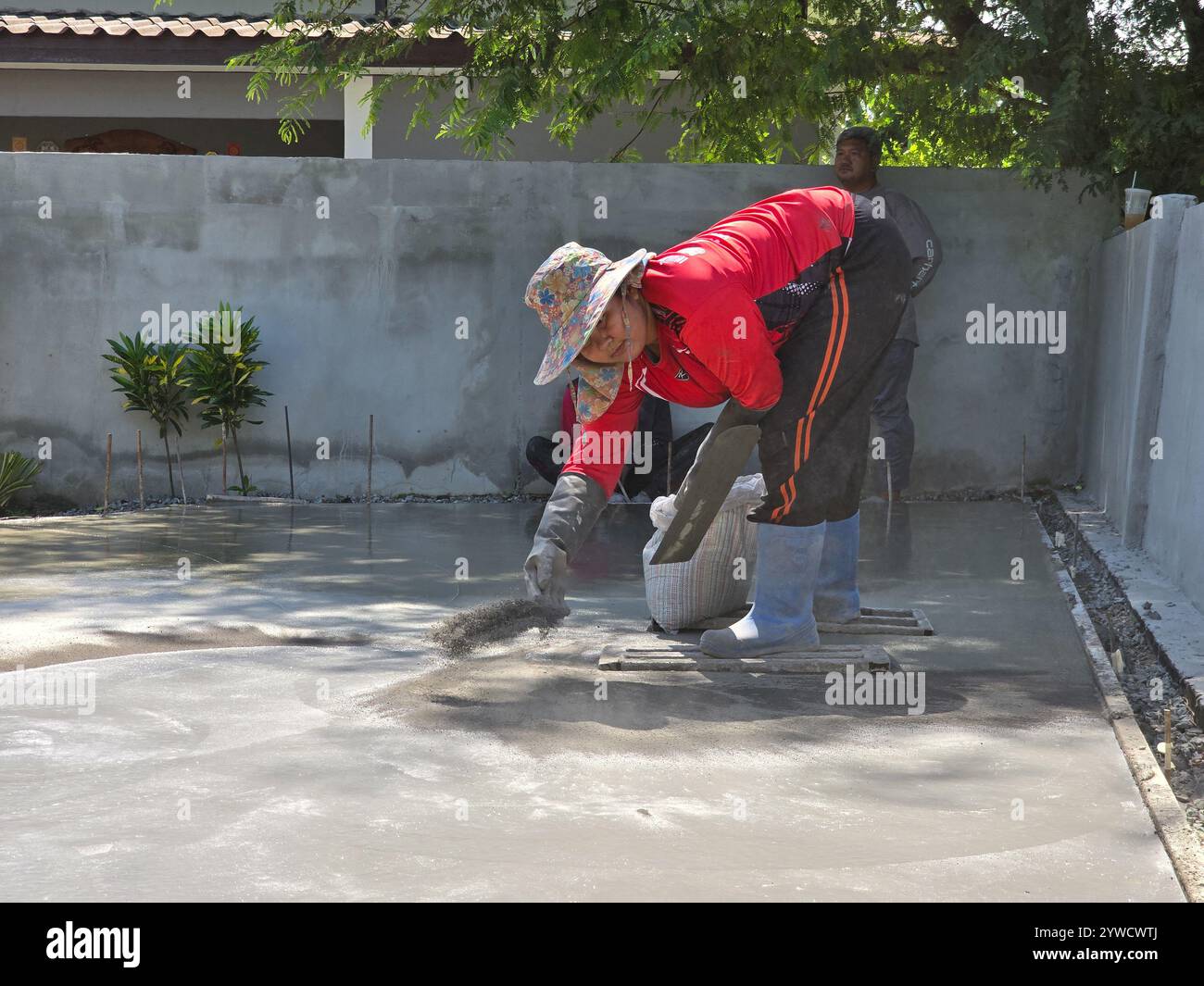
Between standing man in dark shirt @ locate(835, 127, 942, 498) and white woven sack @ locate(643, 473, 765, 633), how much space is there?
148 inches

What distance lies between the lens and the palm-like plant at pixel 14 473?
30.9 feet

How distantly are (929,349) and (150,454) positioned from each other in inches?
207

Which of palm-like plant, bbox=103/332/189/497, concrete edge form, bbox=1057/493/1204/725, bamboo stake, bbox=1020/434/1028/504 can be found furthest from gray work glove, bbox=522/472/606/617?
bamboo stake, bbox=1020/434/1028/504

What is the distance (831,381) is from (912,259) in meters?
4.52

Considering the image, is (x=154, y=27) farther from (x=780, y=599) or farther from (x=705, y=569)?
(x=780, y=599)

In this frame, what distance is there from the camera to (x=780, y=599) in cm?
494

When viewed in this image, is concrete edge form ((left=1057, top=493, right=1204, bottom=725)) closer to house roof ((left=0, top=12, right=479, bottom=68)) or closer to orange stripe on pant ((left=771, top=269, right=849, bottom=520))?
orange stripe on pant ((left=771, top=269, right=849, bottom=520))

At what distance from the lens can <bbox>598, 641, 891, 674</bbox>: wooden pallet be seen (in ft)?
15.9

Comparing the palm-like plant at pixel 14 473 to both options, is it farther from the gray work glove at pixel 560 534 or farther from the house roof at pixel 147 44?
the gray work glove at pixel 560 534

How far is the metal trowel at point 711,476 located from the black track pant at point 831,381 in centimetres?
16

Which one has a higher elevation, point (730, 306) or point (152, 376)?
point (730, 306)

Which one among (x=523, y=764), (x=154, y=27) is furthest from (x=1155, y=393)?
(x=154, y=27)

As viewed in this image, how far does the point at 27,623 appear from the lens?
564 cm
